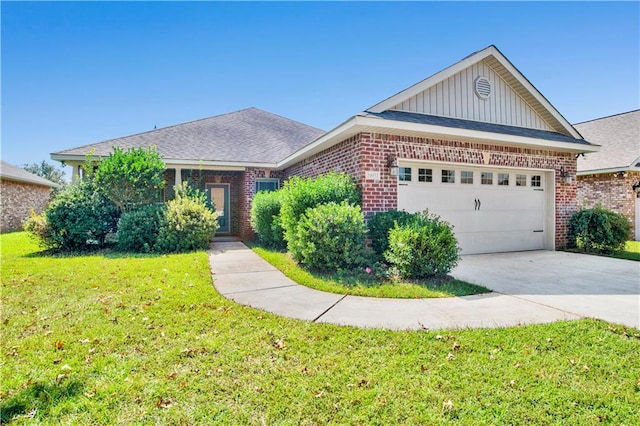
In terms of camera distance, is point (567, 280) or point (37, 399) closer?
point (37, 399)

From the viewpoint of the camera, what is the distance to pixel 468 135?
25.2ft

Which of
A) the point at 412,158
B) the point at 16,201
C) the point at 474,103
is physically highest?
A: the point at 474,103

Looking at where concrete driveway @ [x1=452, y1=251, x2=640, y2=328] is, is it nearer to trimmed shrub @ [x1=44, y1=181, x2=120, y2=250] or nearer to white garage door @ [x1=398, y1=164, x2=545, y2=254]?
white garage door @ [x1=398, y1=164, x2=545, y2=254]

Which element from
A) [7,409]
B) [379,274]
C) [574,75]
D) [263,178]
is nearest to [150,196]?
[263,178]

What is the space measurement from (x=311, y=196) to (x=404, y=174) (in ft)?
8.35

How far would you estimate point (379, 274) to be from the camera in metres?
5.84

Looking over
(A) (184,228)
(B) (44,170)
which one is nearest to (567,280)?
(A) (184,228)

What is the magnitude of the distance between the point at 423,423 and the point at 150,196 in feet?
34.0

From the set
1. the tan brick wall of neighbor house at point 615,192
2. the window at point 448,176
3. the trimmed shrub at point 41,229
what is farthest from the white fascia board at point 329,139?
the tan brick wall of neighbor house at point 615,192

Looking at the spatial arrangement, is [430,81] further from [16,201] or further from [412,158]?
[16,201]

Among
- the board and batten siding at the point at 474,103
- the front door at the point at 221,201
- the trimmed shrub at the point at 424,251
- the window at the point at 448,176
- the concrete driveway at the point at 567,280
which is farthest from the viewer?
the front door at the point at 221,201

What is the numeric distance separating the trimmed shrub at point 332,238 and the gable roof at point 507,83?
2705mm

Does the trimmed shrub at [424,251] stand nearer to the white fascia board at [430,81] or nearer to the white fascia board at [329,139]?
the white fascia board at [329,139]

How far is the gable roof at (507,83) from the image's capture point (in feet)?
25.7
